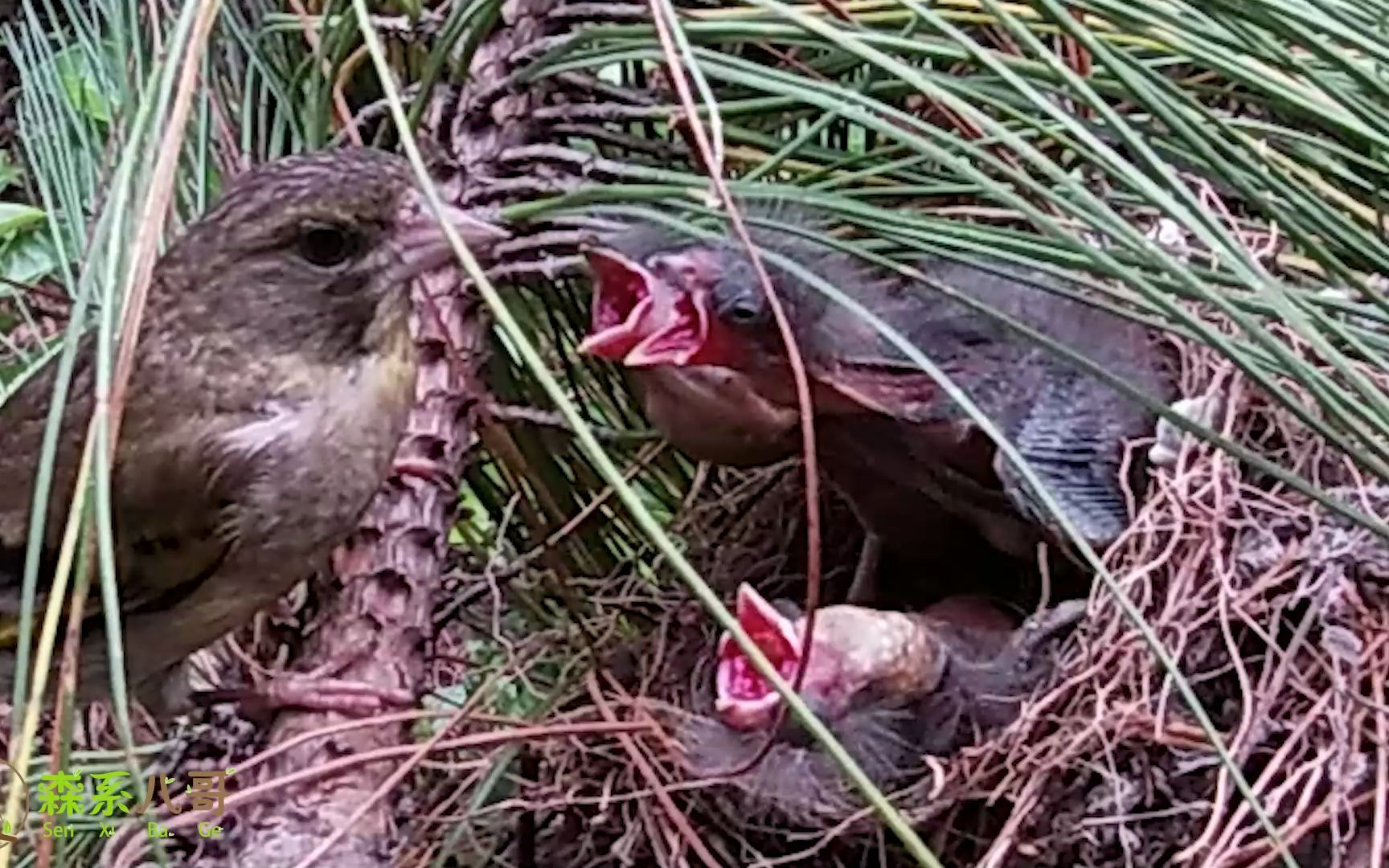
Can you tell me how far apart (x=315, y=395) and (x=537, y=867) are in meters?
0.25

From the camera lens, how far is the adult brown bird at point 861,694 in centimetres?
92

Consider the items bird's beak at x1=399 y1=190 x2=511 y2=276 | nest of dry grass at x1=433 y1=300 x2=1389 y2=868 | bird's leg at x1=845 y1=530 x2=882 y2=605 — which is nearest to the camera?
nest of dry grass at x1=433 y1=300 x2=1389 y2=868

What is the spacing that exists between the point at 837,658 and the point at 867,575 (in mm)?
134

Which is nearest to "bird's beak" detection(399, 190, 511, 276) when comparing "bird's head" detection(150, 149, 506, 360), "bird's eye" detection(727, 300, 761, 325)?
"bird's head" detection(150, 149, 506, 360)

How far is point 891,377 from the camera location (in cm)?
101

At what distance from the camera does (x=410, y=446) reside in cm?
90

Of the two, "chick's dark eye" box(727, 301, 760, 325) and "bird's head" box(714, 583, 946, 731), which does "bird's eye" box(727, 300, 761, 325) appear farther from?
"bird's head" box(714, 583, 946, 731)

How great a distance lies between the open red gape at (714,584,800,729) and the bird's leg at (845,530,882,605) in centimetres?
14

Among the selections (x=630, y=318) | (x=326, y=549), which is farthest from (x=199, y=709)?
(x=630, y=318)

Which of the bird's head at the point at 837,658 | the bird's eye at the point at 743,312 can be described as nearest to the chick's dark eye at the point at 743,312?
the bird's eye at the point at 743,312

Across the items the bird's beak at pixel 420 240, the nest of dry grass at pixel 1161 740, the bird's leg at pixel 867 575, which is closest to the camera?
the nest of dry grass at pixel 1161 740

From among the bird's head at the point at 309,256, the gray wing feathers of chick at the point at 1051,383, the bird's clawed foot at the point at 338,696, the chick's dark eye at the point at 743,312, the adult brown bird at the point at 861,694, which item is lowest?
the adult brown bird at the point at 861,694

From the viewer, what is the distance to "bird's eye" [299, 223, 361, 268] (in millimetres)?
941

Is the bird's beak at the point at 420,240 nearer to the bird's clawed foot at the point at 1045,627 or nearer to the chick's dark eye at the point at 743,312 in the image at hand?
the chick's dark eye at the point at 743,312
